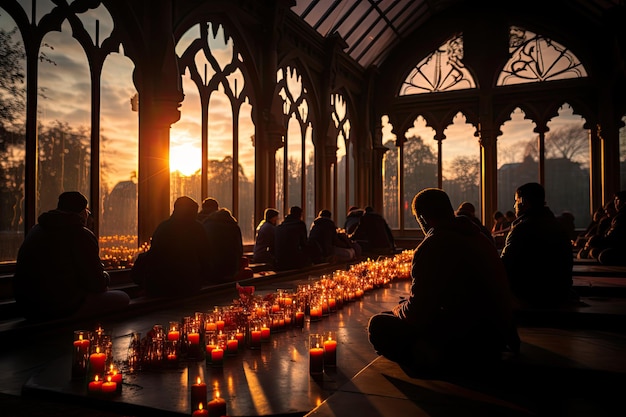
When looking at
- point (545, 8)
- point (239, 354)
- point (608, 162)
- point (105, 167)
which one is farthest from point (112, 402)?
point (545, 8)

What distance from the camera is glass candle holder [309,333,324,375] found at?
3.61 meters

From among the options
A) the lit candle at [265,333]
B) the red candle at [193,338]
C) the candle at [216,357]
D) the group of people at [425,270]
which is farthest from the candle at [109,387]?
the group of people at [425,270]

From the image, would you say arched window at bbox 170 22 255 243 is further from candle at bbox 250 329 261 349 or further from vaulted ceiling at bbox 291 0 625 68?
candle at bbox 250 329 261 349

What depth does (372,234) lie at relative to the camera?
44.4ft

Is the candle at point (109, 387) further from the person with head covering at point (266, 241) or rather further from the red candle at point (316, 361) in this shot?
the person with head covering at point (266, 241)

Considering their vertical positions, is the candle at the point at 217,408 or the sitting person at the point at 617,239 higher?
the sitting person at the point at 617,239

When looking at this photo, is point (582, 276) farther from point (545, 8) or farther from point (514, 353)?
point (545, 8)

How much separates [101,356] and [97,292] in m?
2.18

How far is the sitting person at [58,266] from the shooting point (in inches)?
199

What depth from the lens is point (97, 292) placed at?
5.55 meters

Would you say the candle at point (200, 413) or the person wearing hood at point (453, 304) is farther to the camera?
the person wearing hood at point (453, 304)

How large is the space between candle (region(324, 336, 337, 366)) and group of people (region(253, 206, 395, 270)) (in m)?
6.30

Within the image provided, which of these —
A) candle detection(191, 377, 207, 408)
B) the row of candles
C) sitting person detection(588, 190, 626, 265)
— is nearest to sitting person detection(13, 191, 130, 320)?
the row of candles

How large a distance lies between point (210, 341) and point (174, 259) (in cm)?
299
